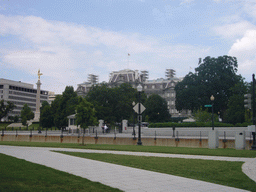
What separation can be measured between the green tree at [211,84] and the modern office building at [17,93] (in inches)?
4509

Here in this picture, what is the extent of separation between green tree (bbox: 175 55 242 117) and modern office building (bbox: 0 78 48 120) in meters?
115

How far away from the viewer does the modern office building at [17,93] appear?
158500 millimetres

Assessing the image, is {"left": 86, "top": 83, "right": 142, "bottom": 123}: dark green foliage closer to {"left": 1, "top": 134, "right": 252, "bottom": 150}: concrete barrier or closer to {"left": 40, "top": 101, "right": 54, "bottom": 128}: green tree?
{"left": 40, "top": 101, "right": 54, "bottom": 128}: green tree

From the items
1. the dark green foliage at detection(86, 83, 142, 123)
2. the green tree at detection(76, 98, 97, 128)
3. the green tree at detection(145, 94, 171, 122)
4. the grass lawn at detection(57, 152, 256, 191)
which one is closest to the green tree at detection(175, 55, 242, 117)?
the dark green foliage at detection(86, 83, 142, 123)

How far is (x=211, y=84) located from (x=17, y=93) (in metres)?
128

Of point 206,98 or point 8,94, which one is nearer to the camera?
point 206,98

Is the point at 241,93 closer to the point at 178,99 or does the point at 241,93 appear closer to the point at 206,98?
the point at 206,98

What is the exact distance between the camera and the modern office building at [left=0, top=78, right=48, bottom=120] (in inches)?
6240

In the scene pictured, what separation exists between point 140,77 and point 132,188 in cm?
14011

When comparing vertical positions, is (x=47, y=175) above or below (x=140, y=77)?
below

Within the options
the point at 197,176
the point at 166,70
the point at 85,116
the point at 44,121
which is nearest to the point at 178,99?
the point at 44,121

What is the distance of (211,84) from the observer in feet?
222

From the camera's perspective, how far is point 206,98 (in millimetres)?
66625

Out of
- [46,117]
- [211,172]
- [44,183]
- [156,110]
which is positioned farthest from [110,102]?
[44,183]
